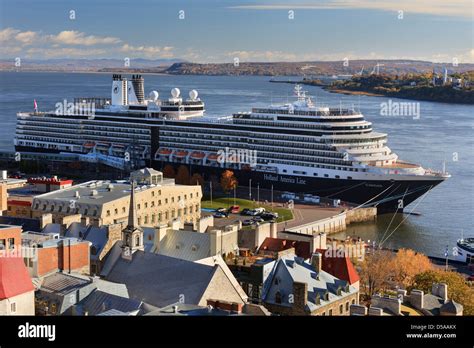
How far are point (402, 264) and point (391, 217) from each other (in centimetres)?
1572

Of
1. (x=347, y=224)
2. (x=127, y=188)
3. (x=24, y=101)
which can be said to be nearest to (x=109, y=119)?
(x=347, y=224)

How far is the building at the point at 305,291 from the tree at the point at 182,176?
84.4 feet

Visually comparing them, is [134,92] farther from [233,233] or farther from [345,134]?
[233,233]

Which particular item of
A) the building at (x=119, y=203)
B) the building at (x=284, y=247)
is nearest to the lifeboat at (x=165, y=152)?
the building at (x=119, y=203)

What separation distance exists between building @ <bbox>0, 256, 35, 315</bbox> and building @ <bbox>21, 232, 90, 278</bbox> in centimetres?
398

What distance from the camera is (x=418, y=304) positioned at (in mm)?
14477

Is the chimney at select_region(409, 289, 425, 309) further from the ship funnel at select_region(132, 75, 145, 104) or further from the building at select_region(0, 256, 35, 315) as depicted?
the ship funnel at select_region(132, 75, 145, 104)

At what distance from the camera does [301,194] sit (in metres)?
39.8

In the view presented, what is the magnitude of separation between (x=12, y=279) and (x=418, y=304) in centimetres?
769

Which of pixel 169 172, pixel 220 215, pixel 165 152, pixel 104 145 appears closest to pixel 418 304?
pixel 220 215

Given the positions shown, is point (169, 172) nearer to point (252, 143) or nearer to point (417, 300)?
point (252, 143)

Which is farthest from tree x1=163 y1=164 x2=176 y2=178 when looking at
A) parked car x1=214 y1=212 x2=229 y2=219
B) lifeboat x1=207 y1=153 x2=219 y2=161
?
parked car x1=214 y1=212 x2=229 y2=219

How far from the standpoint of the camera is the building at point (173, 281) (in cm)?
1341

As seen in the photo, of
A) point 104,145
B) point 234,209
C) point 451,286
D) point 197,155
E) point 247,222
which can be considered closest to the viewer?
point 451,286
